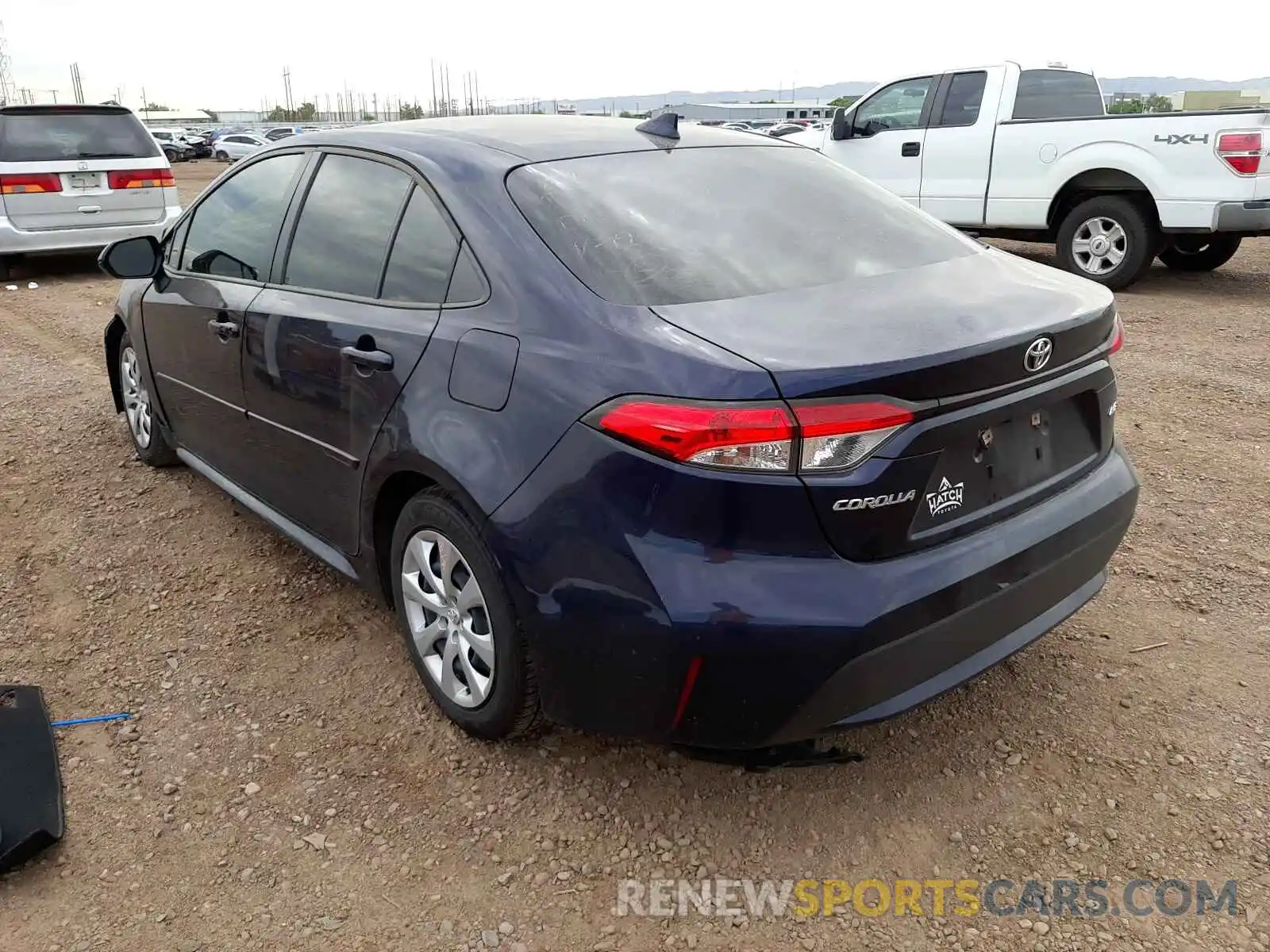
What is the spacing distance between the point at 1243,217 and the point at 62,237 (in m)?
10.4

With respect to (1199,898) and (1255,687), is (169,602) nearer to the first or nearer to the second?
(1199,898)

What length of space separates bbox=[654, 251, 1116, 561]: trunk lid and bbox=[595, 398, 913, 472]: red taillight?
27 millimetres

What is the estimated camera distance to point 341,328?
2.89m

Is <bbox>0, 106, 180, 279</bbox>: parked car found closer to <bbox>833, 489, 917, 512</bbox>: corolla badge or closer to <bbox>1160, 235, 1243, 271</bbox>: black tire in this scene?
<bbox>833, 489, 917, 512</bbox>: corolla badge

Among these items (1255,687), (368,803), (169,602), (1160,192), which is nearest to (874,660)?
(368,803)

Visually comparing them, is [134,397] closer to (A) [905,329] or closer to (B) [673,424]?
(B) [673,424]

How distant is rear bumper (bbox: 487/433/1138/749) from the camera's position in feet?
6.78

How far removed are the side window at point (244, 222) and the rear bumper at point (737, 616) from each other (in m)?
1.71

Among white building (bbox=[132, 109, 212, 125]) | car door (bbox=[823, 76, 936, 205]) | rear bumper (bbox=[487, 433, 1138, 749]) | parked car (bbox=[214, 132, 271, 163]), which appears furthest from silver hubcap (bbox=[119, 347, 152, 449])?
white building (bbox=[132, 109, 212, 125])

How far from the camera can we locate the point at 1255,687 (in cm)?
296

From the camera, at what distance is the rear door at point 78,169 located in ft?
30.7

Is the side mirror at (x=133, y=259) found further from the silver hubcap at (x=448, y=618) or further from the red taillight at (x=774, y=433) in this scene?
the red taillight at (x=774, y=433)

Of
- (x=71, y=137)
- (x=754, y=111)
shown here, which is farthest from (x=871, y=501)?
(x=754, y=111)

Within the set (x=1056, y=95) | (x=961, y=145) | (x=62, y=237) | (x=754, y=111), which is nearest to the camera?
(x=1056, y=95)
